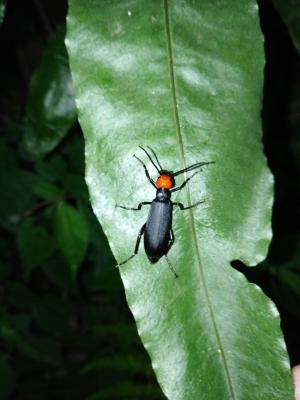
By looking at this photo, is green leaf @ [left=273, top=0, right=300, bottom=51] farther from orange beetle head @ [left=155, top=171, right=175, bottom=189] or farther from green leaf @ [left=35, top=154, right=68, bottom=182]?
green leaf @ [left=35, top=154, right=68, bottom=182]

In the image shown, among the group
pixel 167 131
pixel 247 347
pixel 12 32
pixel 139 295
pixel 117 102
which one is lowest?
pixel 247 347

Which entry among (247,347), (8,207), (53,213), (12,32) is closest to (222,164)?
(247,347)

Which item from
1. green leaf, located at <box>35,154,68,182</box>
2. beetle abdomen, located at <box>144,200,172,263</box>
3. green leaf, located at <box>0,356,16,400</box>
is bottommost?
green leaf, located at <box>0,356,16,400</box>

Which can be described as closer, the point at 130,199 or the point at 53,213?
the point at 130,199

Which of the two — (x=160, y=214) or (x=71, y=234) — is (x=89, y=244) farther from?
(x=160, y=214)

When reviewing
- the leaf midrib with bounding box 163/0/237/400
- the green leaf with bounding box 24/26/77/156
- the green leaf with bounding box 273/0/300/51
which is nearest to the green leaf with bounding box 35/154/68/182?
the green leaf with bounding box 24/26/77/156

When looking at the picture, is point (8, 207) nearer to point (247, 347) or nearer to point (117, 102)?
point (117, 102)

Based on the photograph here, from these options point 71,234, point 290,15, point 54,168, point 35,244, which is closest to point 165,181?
point 290,15
